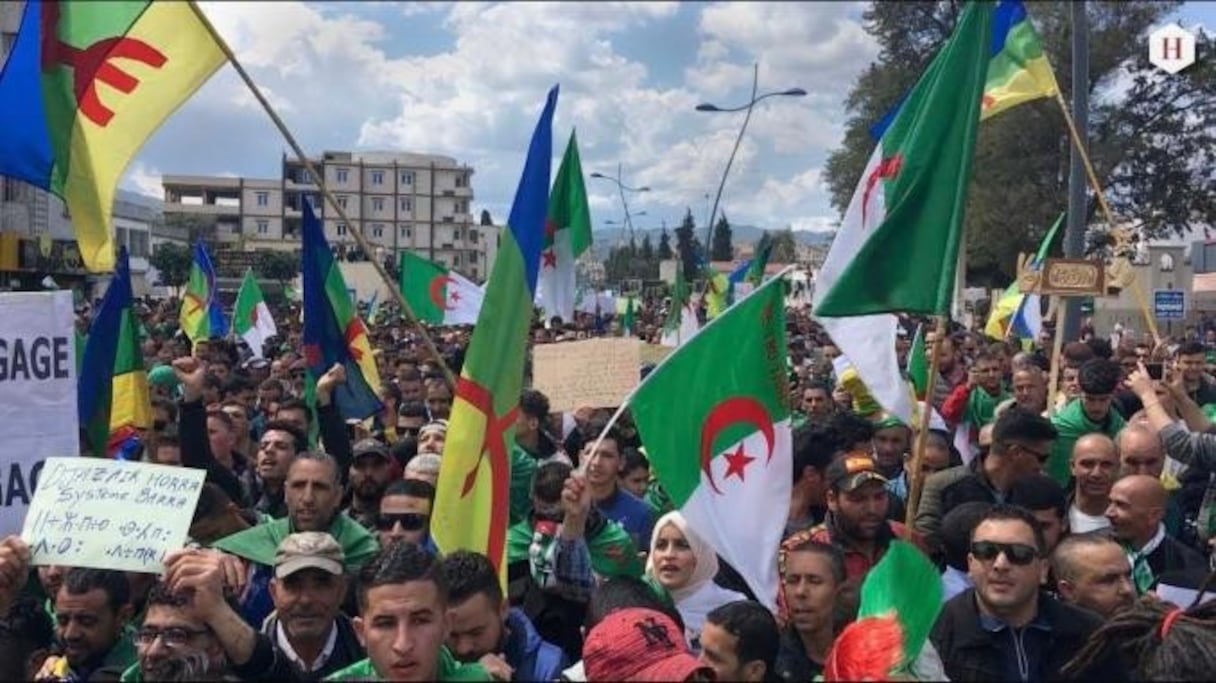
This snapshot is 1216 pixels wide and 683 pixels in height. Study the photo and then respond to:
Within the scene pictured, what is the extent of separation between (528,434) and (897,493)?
6.59ft

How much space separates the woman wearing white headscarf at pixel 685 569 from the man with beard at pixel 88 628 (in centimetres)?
181

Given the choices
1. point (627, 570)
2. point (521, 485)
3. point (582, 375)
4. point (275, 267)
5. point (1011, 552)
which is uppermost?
point (275, 267)

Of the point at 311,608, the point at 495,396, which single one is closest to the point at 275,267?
the point at 495,396

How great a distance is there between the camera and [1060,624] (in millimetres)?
3959

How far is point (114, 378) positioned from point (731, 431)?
3.42 metres

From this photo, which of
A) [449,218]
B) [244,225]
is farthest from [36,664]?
[449,218]

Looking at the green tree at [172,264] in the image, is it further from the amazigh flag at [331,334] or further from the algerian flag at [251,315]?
the amazigh flag at [331,334]

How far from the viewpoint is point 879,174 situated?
5.68 meters

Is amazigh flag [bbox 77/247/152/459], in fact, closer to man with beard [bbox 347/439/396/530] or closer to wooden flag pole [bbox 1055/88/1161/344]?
man with beard [bbox 347/439/396/530]

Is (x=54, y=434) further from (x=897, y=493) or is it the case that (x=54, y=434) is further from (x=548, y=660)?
(x=897, y=493)

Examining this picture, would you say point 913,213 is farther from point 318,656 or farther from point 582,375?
point 318,656

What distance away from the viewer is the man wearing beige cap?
12.8 ft

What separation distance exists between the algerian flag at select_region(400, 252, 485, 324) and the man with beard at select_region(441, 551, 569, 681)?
9.54m

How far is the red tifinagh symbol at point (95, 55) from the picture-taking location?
16.1 feet
